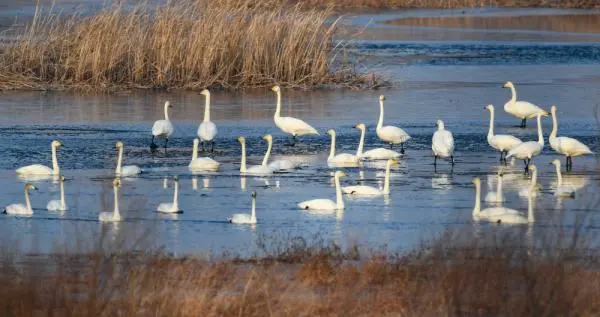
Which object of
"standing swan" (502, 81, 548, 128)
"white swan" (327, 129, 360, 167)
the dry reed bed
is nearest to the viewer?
"white swan" (327, 129, 360, 167)

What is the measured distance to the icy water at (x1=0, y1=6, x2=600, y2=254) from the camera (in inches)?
423

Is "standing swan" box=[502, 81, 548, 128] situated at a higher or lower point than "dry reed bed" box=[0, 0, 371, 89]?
lower

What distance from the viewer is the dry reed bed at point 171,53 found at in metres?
23.6

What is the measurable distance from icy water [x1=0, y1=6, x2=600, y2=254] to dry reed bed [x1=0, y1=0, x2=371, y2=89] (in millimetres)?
656

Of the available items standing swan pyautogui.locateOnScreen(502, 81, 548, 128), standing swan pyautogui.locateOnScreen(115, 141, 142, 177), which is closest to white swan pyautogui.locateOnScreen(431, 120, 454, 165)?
standing swan pyautogui.locateOnScreen(115, 141, 142, 177)

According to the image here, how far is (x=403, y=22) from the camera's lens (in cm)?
4550

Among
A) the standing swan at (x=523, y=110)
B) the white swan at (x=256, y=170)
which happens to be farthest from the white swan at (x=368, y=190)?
the standing swan at (x=523, y=110)

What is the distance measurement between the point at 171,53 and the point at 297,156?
7.77m

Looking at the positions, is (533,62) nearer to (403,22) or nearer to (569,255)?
(403,22)

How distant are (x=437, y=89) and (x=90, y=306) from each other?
1875cm

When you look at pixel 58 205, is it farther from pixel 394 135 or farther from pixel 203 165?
pixel 394 135

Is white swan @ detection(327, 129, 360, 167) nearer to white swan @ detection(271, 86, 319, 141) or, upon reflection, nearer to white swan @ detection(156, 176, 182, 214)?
white swan @ detection(271, 86, 319, 141)

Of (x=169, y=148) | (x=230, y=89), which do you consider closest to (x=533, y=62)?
(x=230, y=89)

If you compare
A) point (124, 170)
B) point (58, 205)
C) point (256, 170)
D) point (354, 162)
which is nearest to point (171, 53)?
point (354, 162)
